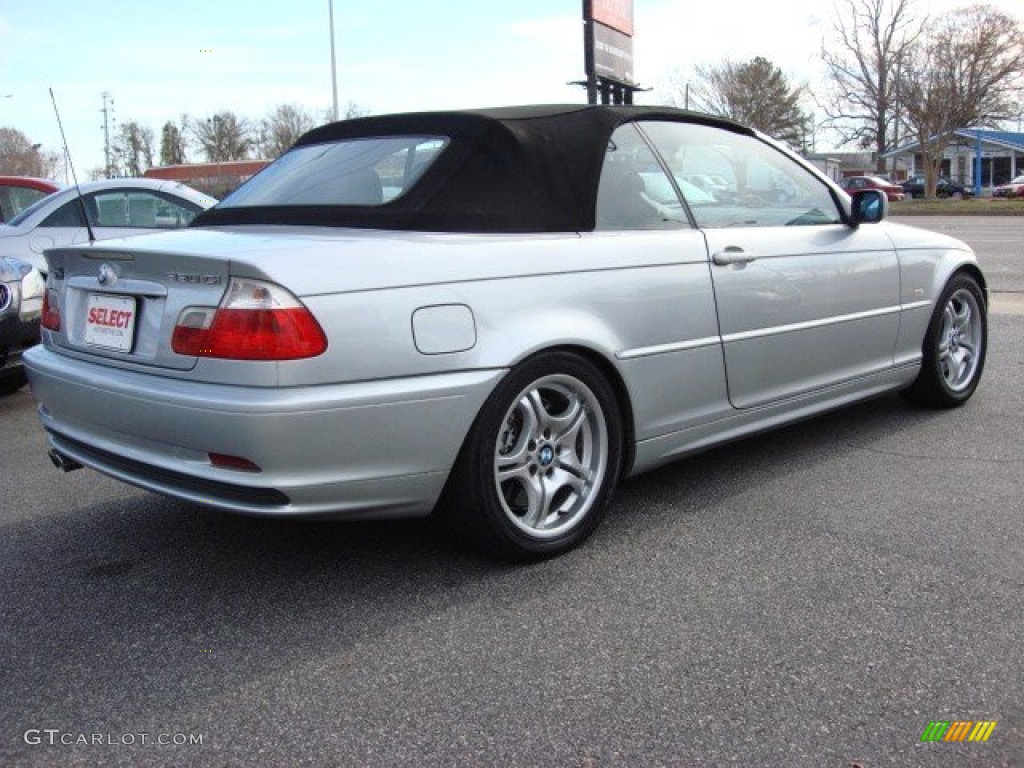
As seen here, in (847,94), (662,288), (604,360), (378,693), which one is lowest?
(378,693)

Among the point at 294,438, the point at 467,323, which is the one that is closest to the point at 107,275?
the point at 294,438

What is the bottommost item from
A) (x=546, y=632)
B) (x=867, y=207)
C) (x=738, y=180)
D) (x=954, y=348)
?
(x=546, y=632)

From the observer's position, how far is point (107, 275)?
310 cm

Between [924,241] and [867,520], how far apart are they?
6.51 ft

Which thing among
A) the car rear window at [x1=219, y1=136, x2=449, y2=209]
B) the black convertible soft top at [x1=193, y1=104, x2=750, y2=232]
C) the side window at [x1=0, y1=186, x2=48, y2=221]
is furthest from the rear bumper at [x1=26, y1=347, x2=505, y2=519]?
the side window at [x1=0, y1=186, x2=48, y2=221]

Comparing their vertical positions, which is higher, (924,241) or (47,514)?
(924,241)

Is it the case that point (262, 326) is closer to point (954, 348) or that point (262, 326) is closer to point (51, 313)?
point (51, 313)

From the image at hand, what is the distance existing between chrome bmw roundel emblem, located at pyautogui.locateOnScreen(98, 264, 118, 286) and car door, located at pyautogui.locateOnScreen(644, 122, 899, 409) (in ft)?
6.69

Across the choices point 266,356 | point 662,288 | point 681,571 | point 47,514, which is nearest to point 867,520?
point 681,571

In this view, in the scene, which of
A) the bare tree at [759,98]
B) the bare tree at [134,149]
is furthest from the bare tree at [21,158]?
the bare tree at [759,98]

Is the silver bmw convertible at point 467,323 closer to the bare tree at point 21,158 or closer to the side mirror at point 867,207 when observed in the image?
the side mirror at point 867,207

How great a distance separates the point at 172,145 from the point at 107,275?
268ft

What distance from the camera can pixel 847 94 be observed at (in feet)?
174

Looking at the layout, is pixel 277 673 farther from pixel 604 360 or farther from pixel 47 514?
pixel 47 514
